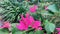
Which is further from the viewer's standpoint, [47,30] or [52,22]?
[52,22]

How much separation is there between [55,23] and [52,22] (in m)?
0.03

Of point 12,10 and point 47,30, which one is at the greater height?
point 47,30

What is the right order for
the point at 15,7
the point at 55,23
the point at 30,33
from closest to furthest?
the point at 30,33, the point at 55,23, the point at 15,7

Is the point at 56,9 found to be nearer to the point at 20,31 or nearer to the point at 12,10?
the point at 20,31

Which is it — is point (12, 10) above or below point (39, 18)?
below

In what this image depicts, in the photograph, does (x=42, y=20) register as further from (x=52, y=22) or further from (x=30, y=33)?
(x=30, y=33)

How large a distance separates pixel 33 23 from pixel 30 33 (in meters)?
0.10

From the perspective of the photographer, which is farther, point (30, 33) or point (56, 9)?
point (56, 9)

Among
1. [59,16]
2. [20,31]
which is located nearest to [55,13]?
[59,16]

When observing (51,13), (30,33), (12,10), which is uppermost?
(51,13)

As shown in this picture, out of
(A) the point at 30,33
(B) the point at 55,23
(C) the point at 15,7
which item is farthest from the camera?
(C) the point at 15,7

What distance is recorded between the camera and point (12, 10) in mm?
6047

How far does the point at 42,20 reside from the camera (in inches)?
74.0

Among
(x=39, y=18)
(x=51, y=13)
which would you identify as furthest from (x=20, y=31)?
(x=51, y=13)
